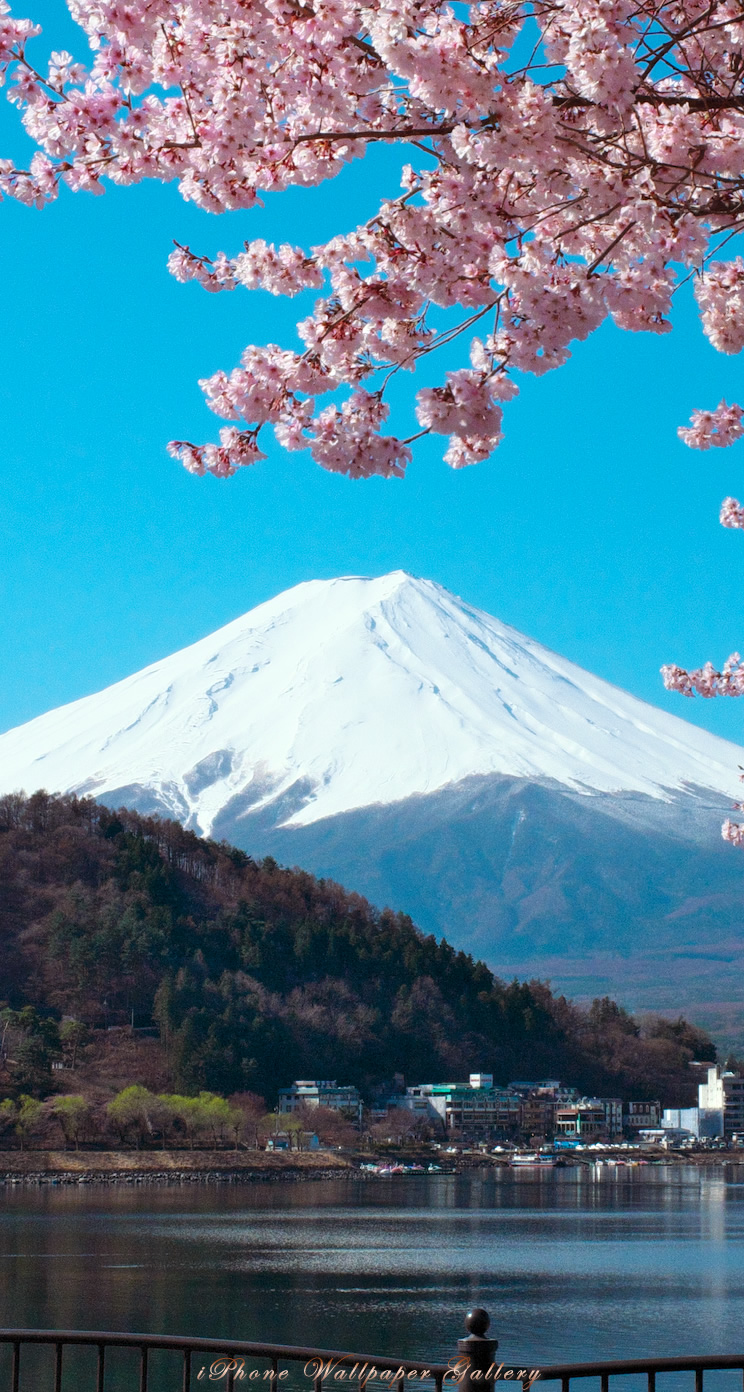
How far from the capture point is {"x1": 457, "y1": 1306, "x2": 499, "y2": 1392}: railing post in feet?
11.3

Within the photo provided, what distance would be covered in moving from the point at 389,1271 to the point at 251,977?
5073 cm

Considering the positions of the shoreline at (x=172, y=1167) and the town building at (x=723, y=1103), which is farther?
the town building at (x=723, y=1103)

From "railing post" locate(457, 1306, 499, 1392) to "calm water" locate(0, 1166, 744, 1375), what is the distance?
42.3 feet

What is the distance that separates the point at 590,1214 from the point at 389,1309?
60.6ft

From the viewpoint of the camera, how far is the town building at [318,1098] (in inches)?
2490

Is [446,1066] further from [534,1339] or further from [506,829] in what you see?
[506,829]

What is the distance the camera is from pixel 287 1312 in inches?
725

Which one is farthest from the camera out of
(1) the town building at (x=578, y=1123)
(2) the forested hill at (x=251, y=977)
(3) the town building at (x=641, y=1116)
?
(3) the town building at (x=641, y=1116)

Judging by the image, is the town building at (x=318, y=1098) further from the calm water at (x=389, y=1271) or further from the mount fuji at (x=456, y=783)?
the mount fuji at (x=456, y=783)

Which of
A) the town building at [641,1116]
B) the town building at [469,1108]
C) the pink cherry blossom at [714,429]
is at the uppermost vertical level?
the pink cherry blossom at [714,429]

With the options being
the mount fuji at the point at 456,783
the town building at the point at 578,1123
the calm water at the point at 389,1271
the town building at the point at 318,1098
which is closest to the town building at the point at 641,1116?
the town building at the point at 578,1123

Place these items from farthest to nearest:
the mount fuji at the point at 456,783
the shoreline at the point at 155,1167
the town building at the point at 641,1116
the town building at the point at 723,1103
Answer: the mount fuji at the point at 456,783
the town building at the point at 723,1103
the town building at the point at 641,1116
the shoreline at the point at 155,1167

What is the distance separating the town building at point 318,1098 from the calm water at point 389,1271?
2255 cm

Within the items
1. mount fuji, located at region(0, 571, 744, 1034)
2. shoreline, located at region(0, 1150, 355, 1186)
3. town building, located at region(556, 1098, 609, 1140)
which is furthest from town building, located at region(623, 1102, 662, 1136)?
mount fuji, located at region(0, 571, 744, 1034)
